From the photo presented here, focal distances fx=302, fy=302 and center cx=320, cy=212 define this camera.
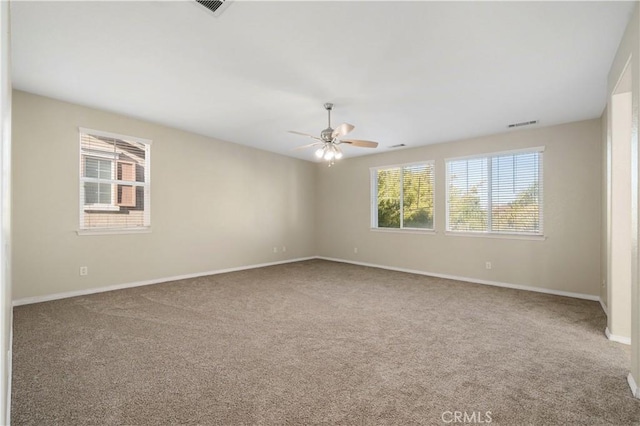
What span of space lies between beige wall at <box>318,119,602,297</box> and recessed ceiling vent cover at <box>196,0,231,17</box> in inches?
188

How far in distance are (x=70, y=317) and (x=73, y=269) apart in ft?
3.64

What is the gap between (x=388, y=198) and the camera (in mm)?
6910

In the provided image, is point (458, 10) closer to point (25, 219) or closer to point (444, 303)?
point (444, 303)

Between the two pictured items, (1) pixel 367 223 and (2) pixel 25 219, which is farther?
(1) pixel 367 223

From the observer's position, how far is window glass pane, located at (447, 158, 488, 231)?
549cm

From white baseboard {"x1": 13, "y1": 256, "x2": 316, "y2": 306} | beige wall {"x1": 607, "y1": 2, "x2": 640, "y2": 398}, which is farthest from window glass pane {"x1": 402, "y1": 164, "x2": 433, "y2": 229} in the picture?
beige wall {"x1": 607, "y1": 2, "x2": 640, "y2": 398}

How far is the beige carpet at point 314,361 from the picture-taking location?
1.92 meters

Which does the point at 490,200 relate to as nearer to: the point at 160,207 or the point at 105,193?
the point at 160,207

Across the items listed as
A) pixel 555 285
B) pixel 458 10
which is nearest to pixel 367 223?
pixel 555 285

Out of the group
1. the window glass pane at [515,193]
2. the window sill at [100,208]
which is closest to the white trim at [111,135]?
the window sill at [100,208]

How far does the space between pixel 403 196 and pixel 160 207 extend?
15.7 ft

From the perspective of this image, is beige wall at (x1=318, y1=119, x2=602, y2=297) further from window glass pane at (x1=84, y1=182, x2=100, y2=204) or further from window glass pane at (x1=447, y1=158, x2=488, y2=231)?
window glass pane at (x1=84, y1=182, x2=100, y2=204)

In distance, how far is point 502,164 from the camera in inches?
208

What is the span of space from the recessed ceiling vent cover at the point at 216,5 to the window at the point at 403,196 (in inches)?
193
